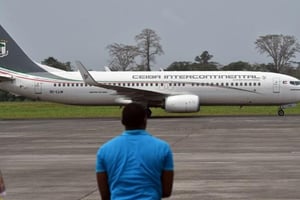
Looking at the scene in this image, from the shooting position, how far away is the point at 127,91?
37.6 m

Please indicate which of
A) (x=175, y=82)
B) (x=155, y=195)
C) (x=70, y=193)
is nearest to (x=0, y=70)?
(x=175, y=82)

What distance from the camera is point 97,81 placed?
38.9 m

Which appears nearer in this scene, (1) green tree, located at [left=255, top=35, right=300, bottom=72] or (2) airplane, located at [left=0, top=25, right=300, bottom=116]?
(2) airplane, located at [left=0, top=25, right=300, bottom=116]

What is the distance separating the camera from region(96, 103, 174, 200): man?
4.99m

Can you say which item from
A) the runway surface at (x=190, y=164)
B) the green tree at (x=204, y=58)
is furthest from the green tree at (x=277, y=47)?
the runway surface at (x=190, y=164)

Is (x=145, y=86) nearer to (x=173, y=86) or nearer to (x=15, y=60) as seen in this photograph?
(x=173, y=86)

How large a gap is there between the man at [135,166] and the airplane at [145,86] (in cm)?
3203

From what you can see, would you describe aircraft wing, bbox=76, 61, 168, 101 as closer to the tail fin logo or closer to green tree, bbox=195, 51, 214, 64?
the tail fin logo

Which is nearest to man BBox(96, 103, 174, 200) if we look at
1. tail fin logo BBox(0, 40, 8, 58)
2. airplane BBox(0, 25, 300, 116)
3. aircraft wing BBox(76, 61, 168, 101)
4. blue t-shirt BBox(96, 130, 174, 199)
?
blue t-shirt BBox(96, 130, 174, 199)

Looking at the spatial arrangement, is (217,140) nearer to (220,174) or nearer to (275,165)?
(275,165)

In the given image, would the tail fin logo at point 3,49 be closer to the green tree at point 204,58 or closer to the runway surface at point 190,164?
the runway surface at point 190,164

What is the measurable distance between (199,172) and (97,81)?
86.2 feet

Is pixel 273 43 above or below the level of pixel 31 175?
above

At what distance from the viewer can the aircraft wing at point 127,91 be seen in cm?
3641
